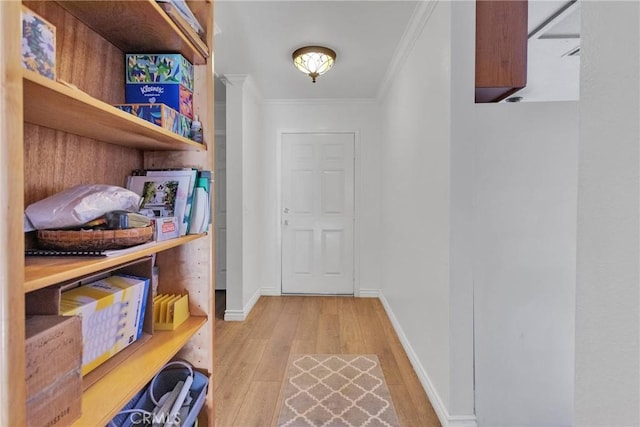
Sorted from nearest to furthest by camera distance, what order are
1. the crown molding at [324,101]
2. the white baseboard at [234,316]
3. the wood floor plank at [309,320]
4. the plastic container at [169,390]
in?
the plastic container at [169,390], the wood floor plank at [309,320], the white baseboard at [234,316], the crown molding at [324,101]

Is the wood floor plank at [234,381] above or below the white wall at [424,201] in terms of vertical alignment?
below

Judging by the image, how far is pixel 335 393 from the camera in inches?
76.3

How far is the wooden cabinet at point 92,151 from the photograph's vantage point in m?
0.51

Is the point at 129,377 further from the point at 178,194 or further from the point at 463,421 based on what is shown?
the point at 463,421

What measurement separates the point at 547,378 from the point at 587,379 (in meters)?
1.22

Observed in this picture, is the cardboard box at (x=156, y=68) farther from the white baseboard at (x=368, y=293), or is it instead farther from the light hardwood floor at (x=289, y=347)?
the white baseboard at (x=368, y=293)

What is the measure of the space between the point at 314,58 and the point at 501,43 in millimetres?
1359

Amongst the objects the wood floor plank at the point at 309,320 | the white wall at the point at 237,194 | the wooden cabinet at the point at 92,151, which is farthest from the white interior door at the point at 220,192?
the wooden cabinet at the point at 92,151

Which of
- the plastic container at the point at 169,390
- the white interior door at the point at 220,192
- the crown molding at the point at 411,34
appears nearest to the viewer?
the plastic container at the point at 169,390

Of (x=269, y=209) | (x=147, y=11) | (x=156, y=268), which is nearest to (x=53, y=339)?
(x=156, y=268)

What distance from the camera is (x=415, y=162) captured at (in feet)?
7.43

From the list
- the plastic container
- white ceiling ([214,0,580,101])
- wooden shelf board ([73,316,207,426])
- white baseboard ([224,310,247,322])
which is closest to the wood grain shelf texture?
wooden shelf board ([73,316,207,426])

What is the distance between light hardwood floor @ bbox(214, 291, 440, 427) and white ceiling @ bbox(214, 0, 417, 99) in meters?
2.13

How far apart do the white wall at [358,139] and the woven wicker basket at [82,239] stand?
10.3 ft
